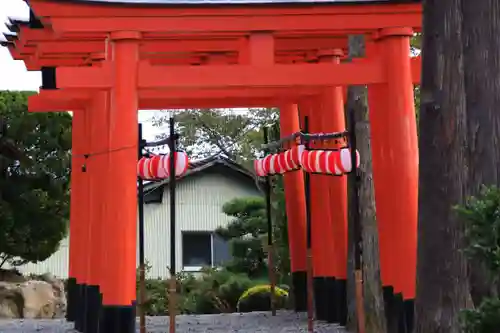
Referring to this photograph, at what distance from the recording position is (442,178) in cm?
656

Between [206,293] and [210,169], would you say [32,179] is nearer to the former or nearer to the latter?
[206,293]

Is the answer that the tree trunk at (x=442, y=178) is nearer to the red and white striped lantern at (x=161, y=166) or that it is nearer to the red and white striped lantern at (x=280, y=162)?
the red and white striped lantern at (x=161, y=166)

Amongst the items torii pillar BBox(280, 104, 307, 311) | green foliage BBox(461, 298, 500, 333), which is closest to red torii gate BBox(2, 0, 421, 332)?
torii pillar BBox(280, 104, 307, 311)

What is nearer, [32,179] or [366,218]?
[366,218]

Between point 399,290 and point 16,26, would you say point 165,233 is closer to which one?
point 16,26

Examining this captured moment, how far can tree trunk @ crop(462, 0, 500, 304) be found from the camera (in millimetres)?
6324

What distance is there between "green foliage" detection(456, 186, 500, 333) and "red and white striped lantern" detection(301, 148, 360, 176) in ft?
15.3

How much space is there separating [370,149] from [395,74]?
4.61 feet

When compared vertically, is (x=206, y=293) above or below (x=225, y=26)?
below

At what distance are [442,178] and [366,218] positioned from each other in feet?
13.7

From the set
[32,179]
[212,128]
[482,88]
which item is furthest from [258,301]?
[212,128]

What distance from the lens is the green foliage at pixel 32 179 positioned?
16.7 m

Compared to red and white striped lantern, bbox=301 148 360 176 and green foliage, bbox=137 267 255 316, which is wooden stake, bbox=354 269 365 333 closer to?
red and white striped lantern, bbox=301 148 360 176

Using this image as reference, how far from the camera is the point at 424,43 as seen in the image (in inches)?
267
